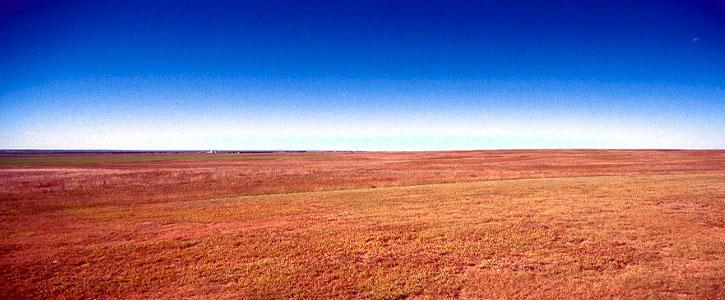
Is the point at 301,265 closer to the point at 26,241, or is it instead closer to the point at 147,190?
the point at 26,241

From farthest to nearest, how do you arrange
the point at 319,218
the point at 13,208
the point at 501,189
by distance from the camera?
the point at 501,189, the point at 13,208, the point at 319,218

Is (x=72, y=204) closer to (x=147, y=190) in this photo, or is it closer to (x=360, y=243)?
(x=147, y=190)

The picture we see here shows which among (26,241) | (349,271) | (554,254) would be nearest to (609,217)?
(554,254)

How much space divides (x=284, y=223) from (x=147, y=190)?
17414 mm

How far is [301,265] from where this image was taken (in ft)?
27.1

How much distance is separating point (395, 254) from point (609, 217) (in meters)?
8.38

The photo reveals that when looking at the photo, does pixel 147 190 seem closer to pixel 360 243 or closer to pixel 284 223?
pixel 284 223

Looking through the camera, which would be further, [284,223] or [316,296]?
[284,223]

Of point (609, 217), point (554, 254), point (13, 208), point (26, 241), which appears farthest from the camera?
point (13, 208)

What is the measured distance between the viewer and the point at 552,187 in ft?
70.4

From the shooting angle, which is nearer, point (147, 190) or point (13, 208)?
point (13, 208)

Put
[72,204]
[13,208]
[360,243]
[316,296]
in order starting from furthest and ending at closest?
[72,204] < [13,208] < [360,243] < [316,296]

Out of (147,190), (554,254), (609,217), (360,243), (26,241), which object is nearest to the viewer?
(554,254)

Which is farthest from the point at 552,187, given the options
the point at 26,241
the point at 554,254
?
the point at 26,241
